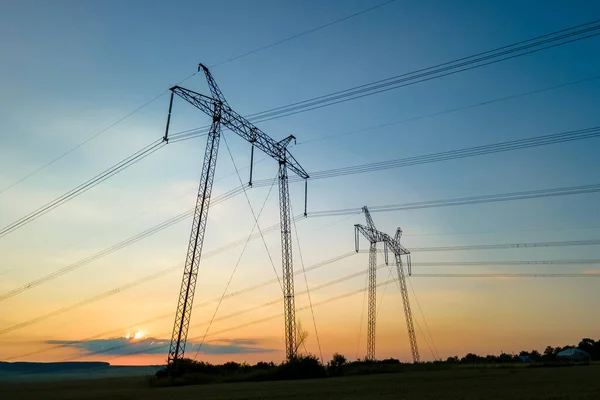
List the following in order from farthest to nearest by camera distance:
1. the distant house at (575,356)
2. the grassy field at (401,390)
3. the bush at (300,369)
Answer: the distant house at (575,356), the bush at (300,369), the grassy field at (401,390)

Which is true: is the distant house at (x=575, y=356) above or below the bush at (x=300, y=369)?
above

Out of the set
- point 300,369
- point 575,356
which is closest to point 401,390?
point 300,369

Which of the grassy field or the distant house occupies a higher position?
the distant house

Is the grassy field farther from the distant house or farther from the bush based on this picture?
the distant house

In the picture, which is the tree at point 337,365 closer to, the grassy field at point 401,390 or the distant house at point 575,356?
the grassy field at point 401,390

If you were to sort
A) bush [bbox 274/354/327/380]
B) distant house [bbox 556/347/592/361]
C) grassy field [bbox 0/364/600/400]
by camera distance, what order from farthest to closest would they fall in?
distant house [bbox 556/347/592/361] → bush [bbox 274/354/327/380] → grassy field [bbox 0/364/600/400]

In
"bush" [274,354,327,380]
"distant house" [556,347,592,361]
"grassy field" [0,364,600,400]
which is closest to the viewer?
"grassy field" [0,364,600,400]

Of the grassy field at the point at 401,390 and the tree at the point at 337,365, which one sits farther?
the tree at the point at 337,365

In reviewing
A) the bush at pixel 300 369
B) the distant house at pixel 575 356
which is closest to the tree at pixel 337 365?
the bush at pixel 300 369

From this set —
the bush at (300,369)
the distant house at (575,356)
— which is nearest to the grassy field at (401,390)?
the bush at (300,369)

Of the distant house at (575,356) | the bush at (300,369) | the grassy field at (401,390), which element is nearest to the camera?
the grassy field at (401,390)

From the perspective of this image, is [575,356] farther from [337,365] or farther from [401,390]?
[401,390]

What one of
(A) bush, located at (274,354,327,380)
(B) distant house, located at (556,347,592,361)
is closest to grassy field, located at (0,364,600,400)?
(A) bush, located at (274,354,327,380)

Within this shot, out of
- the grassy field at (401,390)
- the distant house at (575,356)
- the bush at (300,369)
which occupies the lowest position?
the grassy field at (401,390)
